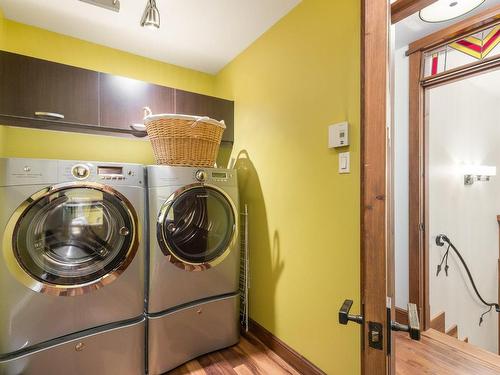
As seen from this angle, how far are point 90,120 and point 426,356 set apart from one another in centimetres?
289

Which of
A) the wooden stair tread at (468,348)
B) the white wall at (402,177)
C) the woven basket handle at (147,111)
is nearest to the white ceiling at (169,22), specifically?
the woven basket handle at (147,111)

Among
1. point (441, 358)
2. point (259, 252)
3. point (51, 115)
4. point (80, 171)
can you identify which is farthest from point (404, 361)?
point (51, 115)

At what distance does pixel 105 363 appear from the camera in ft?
4.60

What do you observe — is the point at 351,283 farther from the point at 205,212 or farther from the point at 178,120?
the point at 178,120

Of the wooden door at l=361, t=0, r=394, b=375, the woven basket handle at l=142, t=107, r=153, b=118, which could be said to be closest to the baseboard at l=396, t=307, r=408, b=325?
the wooden door at l=361, t=0, r=394, b=375

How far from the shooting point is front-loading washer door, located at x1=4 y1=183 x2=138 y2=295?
1222mm

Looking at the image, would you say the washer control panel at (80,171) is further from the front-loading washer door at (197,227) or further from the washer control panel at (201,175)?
the washer control panel at (201,175)

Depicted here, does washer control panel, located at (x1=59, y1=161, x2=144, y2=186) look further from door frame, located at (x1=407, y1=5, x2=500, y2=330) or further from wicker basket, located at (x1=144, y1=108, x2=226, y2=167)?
→ door frame, located at (x1=407, y1=5, x2=500, y2=330)

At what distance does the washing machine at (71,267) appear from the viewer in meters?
1.19

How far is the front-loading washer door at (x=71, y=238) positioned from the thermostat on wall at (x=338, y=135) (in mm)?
1211

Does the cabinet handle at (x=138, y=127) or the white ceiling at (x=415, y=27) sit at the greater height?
the white ceiling at (x=415, y=27)

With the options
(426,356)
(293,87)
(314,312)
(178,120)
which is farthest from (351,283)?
(178,120)

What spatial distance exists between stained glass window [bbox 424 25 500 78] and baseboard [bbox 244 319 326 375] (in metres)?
2.31

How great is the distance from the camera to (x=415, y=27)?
1.90m
